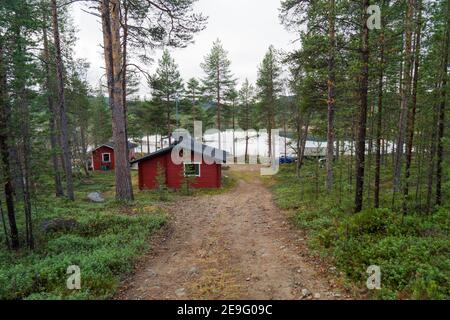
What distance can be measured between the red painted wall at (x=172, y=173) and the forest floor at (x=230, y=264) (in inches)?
403

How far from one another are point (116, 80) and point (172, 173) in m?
11.0

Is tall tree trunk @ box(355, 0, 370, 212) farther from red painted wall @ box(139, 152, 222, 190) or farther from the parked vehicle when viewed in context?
the parked vehicle

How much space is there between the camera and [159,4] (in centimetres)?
1201

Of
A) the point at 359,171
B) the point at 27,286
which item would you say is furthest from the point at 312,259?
the point at 27,286

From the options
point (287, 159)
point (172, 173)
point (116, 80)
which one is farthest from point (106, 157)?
point (116, 80)

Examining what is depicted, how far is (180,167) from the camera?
2220cm

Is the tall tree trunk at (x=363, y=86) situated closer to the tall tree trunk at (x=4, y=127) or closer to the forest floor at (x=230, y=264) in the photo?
the forest floor at (x=230, y=264)

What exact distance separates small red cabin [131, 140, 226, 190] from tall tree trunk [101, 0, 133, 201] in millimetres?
8322

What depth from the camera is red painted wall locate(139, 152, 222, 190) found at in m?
22.2

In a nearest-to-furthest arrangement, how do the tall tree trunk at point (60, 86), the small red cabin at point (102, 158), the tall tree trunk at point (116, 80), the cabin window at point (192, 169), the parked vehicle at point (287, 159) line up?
the tall tree trunk at point (116, 80) < the tall tree trunk at point (60, 86) < the cabin window at point (192, 169) < the parked vehicle at point (287, 159) < the small red cabin at point (102, 158)

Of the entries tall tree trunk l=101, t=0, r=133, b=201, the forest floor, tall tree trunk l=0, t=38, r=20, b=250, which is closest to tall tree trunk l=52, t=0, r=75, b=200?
tall tree trunk l=101, t=0, r=133, b=201

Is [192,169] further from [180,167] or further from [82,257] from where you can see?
[82,257]

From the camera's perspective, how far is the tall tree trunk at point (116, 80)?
11.9 metres

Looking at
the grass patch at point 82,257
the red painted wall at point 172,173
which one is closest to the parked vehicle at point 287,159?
the red painted wall at point 172,173
